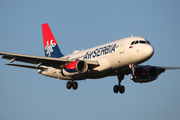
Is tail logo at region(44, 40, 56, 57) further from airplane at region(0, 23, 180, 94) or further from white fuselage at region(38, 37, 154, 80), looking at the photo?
white fuselage at region(38, 37, 154, 80)

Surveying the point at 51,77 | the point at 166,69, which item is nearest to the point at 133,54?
the point at 166,69

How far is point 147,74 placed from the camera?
140ft

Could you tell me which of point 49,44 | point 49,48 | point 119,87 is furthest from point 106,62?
point 49,44

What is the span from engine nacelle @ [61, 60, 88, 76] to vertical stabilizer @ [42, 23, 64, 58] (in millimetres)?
11062

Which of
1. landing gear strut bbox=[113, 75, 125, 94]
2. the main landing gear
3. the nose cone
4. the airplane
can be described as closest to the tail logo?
the airplane

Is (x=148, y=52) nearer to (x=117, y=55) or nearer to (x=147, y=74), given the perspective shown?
(x=117, y=55)

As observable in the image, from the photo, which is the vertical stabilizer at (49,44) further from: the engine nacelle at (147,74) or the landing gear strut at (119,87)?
the engine nacelle at (147,74)

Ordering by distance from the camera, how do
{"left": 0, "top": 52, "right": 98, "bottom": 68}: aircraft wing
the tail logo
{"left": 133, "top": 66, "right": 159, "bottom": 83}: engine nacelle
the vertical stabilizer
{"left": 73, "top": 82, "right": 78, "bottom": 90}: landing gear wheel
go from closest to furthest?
{"left": 0, "top": 52, "right": 98, "bottom": 68}: aircraft wing
{"left": 73, "top": 82, "right": 78, "bottom": 90}: landing gear wheel
{"left": 133, "top": 66, "right": 159, "bottom": 83}: engine nacelle
the vertical stabilizer
the tail logo

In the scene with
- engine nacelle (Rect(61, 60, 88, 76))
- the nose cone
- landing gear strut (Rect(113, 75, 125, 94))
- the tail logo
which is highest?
the tail logo

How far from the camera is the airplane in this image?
36.5 meters

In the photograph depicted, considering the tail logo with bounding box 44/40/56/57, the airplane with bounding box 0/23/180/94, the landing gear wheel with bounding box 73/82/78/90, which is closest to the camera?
the airplane with bounding box 0/23/180/94

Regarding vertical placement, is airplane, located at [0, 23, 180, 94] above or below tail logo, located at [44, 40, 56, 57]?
below

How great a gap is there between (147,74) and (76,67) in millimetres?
10280

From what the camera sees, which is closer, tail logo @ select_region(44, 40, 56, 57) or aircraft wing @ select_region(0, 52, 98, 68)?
aircraft wing @ select_region(0, 52, 98, 68)
